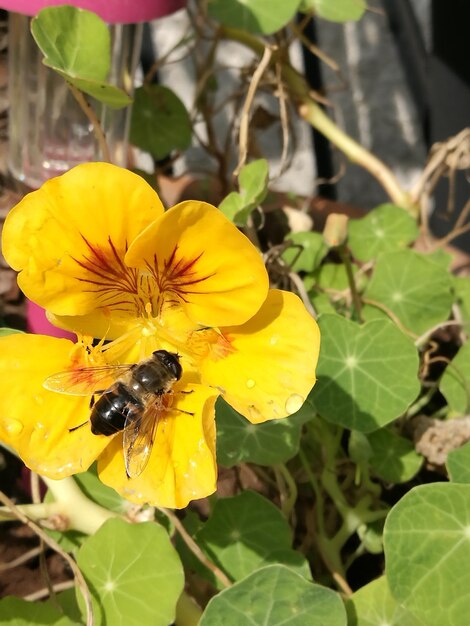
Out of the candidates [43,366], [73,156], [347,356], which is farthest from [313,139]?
[43,366]

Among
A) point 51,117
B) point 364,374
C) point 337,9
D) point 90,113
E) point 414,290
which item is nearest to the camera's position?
point 90,113

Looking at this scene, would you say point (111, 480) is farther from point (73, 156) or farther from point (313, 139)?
point (313, 139)

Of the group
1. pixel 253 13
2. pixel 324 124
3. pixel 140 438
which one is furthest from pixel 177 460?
pixel 324 124

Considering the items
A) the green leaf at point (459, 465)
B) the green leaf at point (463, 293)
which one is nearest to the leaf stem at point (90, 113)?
the green leaf at point (459, 465)

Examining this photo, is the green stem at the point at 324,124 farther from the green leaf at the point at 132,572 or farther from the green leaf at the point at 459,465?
the green leaf at the point at 132,572

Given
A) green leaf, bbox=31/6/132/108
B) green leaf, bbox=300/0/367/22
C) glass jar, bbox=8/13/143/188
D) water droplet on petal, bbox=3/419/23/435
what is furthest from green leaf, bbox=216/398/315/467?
green leaf, bbox=300/0/367/22

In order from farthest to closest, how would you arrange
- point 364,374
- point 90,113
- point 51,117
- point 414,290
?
1. point 51,117
2. point 414,290
3. point 364,374
4. point 90,113

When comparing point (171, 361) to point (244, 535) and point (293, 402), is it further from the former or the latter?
→ point (244, 535)
